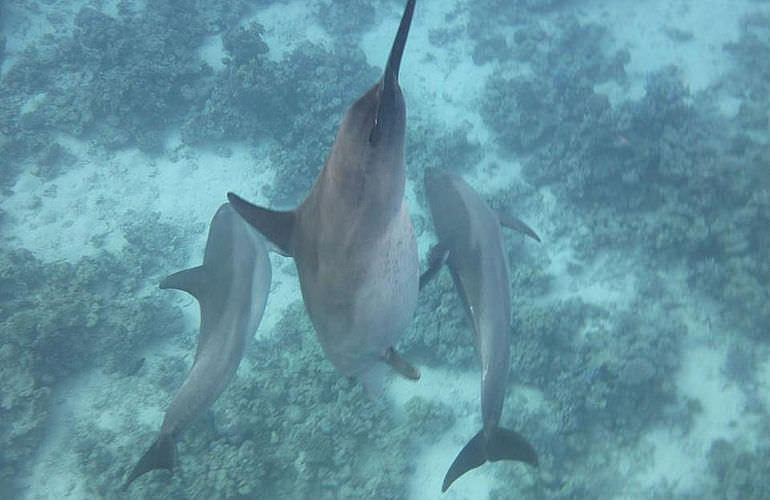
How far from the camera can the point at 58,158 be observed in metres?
10.3

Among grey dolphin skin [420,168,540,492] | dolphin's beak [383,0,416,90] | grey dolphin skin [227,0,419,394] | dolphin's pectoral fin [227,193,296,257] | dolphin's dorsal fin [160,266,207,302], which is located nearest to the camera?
dolphin's beak [383,0,416,90]

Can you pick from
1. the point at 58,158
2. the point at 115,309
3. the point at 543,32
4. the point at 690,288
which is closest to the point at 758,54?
the point at 543,32

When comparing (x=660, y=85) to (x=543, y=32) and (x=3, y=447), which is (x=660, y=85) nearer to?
(x=543, y=32)

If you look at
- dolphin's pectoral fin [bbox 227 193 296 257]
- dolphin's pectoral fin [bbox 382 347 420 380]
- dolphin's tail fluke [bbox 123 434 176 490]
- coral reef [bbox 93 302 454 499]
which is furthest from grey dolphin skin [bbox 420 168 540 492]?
dolphin's tail fluke [bbox 123 434 176 490]

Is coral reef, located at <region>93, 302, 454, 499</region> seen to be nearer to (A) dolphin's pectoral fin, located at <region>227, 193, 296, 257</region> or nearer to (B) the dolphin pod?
(B) the dolphin pod

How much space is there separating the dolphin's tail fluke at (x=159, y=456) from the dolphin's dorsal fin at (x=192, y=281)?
1271 millimetres

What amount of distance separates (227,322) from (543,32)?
10844mm

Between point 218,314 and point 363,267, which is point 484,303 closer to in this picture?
point 363,267

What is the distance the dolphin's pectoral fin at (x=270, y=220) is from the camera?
2.67m

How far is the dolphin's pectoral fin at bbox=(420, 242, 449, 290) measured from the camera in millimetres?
4010

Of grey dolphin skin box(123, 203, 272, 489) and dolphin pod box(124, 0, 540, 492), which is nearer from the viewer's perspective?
dolphin pod box(124, 0, 540, 492)

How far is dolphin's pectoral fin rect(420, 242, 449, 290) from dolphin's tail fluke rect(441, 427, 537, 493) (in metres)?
1.42

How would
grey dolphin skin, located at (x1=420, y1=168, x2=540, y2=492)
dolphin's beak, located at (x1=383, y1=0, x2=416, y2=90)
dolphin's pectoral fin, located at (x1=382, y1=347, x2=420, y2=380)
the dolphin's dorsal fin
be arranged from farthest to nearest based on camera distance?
the dolphin's dorsal fin < grey dolphin skin, located at (x1=420, y1=168, x2=540, y2=492) < dolphin's pectoral fin, located at (x1=382, y1=347, x2=420, y2=380) < dolphin's beak, located at (x1=383, y1=0, x2=416, y2=90)

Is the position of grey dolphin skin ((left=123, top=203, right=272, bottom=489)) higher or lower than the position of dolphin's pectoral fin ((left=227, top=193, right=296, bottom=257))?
lower
